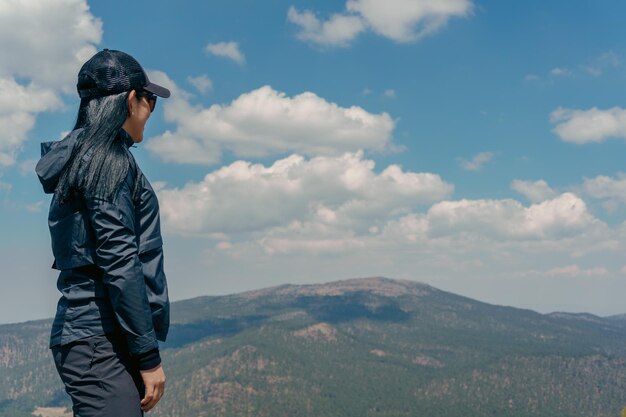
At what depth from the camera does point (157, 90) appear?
5727 mm

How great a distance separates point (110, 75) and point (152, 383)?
2632mm

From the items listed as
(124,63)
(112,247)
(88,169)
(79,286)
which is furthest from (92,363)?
(124,63)

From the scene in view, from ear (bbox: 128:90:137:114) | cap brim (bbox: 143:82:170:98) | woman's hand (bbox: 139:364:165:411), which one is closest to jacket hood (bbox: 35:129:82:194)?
ear (bbox: 128:90:137:114)

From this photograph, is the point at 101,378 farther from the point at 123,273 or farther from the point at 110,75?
the point at 110,75

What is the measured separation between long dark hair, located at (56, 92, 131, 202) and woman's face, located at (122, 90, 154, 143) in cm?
7

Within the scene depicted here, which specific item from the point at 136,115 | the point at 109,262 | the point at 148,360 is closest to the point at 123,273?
the point at 109,262

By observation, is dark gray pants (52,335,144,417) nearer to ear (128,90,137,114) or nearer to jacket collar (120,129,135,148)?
jacket collar (120,129,135,148)

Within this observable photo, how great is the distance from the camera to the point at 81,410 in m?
4.99

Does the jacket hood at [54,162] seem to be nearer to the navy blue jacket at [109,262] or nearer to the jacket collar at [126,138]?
the navy blue jacket at [109,262]

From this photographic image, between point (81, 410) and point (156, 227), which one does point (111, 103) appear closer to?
point (156, 227)

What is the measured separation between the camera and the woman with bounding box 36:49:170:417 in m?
4.92

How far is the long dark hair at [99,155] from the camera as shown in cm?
511

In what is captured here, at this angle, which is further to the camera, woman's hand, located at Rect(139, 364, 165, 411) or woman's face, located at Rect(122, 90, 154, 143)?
woman's face, located at Rect(122, 90, 154, 143)

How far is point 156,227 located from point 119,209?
408mm
